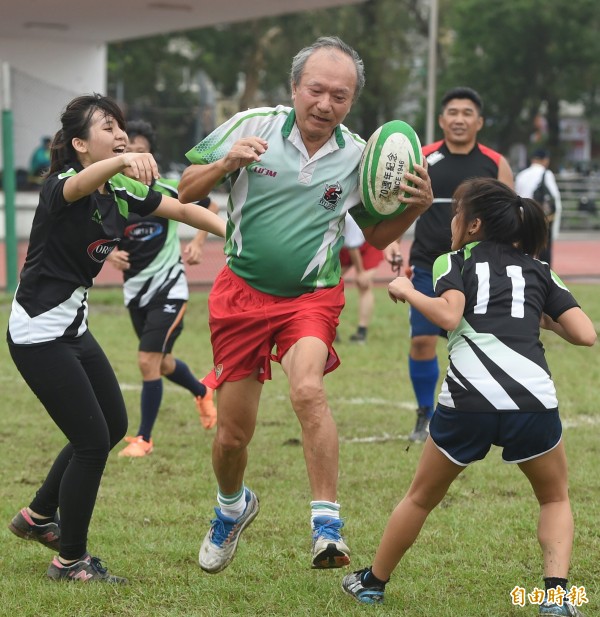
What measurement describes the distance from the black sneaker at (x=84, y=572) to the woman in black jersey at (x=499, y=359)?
1.33 metres

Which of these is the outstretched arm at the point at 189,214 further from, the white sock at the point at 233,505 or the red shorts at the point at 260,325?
the white sock at the point at 233,505

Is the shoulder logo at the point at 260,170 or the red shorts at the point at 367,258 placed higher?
the shoulder logo at the point at 260,170

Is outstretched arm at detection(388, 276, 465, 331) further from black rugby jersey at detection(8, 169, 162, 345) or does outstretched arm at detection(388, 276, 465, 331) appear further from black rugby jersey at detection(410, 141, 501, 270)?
black rugby jersey at detection(410, 141, 501, 270)

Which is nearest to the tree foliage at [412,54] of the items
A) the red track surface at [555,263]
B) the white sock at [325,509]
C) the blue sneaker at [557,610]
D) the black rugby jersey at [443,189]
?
the red track surface at [555,263]

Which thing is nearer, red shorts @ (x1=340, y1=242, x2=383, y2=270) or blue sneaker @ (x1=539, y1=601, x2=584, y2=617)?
blue sneaker @ (x1=539, y1=601, x2=584, y2=617)

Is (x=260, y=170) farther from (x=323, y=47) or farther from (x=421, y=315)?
(x=421, y=315)

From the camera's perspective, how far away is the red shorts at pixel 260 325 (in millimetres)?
4879

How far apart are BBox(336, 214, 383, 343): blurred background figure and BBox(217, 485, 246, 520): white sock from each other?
23.9 feet

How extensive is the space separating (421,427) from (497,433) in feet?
12.1

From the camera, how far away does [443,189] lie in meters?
7.81

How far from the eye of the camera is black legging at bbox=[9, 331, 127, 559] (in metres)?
4.81

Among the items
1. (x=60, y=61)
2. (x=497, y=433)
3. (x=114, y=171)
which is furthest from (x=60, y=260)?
(x=60, y=61)

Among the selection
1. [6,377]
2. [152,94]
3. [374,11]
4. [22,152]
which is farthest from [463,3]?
[6,377]

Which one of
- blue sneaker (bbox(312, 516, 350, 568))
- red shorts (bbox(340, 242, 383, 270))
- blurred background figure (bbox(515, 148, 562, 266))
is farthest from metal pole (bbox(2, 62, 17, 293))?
blue sneaker (bbox(312, 516, 350, 568))
